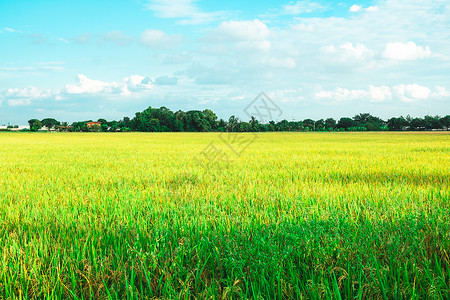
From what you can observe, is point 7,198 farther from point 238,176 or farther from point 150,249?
point 238,176

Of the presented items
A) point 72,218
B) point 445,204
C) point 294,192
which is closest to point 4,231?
point 72,218

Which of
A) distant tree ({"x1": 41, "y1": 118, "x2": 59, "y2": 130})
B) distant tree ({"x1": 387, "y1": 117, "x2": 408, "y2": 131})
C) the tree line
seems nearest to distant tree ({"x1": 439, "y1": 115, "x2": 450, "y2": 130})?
the tree line

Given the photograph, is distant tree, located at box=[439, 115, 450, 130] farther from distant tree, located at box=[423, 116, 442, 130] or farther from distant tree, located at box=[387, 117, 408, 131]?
distant tree, located at box=[387, 117, 408, 131]

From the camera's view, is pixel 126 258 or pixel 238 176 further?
pixel 238 176

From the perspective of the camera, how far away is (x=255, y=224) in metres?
3.13

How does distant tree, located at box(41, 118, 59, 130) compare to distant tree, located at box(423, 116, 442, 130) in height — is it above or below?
above

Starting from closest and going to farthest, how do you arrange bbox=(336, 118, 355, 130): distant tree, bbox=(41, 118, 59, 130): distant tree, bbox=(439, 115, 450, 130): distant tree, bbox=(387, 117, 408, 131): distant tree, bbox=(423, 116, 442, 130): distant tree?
bbox=(439, 115, 450, 130): distant tree, bbox=(423, 116, 442, 130): distant tree, bbox=(387, 117, 408, 131): distant tree, bbox=(41, 118, 59, 130): distant tree, bbox=(336, 118, 355, 130): distant tree

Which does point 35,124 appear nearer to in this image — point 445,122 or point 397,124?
point 397,124

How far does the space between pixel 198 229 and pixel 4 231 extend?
88.2 inches

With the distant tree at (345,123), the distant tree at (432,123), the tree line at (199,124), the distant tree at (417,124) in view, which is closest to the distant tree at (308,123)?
the tree line at (199,124)

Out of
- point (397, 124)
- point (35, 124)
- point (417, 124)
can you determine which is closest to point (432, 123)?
point (417, 124)

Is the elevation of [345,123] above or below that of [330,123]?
below

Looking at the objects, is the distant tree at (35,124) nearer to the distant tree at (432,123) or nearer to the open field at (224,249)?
the open field at (224,249)

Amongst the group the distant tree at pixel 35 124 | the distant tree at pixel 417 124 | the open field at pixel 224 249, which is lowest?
the open field at pixel 224 249
